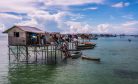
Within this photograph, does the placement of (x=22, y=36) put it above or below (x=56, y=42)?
above

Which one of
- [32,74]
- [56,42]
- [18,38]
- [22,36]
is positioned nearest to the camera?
[32,74]

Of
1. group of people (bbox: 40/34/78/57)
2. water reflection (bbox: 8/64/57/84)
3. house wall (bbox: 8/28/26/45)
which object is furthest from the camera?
house wall (bbox: 8/28/26/45)

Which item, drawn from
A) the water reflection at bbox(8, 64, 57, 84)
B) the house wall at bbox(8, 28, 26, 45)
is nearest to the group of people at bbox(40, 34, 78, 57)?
the house wall at bbox(8, 28, 26, 45)

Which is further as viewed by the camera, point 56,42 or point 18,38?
point 56,42

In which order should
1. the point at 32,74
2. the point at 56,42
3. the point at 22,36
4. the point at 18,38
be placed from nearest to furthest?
the point at 32,74, the point at 22,36, the point at 18,38, the point at 56,42

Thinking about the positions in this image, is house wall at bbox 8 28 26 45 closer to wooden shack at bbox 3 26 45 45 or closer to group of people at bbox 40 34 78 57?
wooden shack at bbox 3 26 45 45

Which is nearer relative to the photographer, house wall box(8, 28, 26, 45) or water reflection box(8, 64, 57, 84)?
water reflection box(8, 64, 57, 84)

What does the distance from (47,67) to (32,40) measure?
16.9m

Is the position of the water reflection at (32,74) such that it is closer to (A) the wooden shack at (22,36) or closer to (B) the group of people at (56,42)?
(B) the group of people at (56,42)

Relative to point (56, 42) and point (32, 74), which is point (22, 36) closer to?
point (56, 42)

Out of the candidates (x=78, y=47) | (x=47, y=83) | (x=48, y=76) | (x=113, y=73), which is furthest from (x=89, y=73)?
(x=78, y=47)

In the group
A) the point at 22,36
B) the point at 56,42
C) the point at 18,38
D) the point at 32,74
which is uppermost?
the point at 22,36

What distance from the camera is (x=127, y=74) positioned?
1195 inches

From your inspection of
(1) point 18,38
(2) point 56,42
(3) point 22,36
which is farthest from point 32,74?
(2) point 56,42
